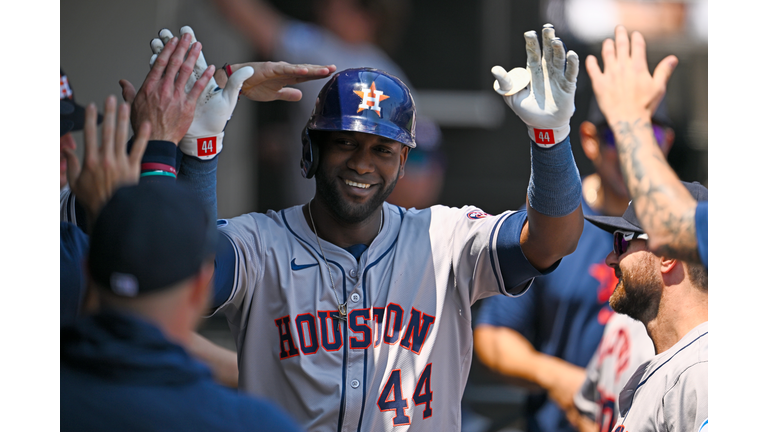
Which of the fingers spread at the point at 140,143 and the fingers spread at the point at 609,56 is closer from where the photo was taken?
the fingers spread at the point at 140,143

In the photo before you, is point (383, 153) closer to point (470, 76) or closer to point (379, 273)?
point (379, 273)

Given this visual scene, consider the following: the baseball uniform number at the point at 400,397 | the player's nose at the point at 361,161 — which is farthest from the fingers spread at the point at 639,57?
the baseball uniform number at the point at 400,397

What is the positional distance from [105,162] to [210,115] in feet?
1.09

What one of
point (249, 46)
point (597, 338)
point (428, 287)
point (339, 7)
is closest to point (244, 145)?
point (249, 46)

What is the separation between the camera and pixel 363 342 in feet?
6.53

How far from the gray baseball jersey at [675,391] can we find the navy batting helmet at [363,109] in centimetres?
95

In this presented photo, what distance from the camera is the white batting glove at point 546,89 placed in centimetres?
187

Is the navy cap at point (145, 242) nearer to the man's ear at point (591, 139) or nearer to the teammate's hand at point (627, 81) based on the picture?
the teammate's hand at point (627, 81)

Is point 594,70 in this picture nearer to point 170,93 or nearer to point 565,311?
point 170,93

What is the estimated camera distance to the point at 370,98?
2100 millimetres

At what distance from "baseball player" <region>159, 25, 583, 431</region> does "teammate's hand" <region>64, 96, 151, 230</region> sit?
0.84ft

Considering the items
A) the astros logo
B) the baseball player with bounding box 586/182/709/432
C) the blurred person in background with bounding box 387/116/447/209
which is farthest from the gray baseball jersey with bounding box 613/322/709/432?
the blurred person in background with bounding box 387/116/447/209

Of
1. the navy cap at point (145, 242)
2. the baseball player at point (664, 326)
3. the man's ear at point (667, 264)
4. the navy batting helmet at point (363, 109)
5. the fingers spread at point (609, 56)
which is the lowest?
the baseball player at point (664, 326)

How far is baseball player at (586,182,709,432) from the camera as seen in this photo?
69.2 inches
